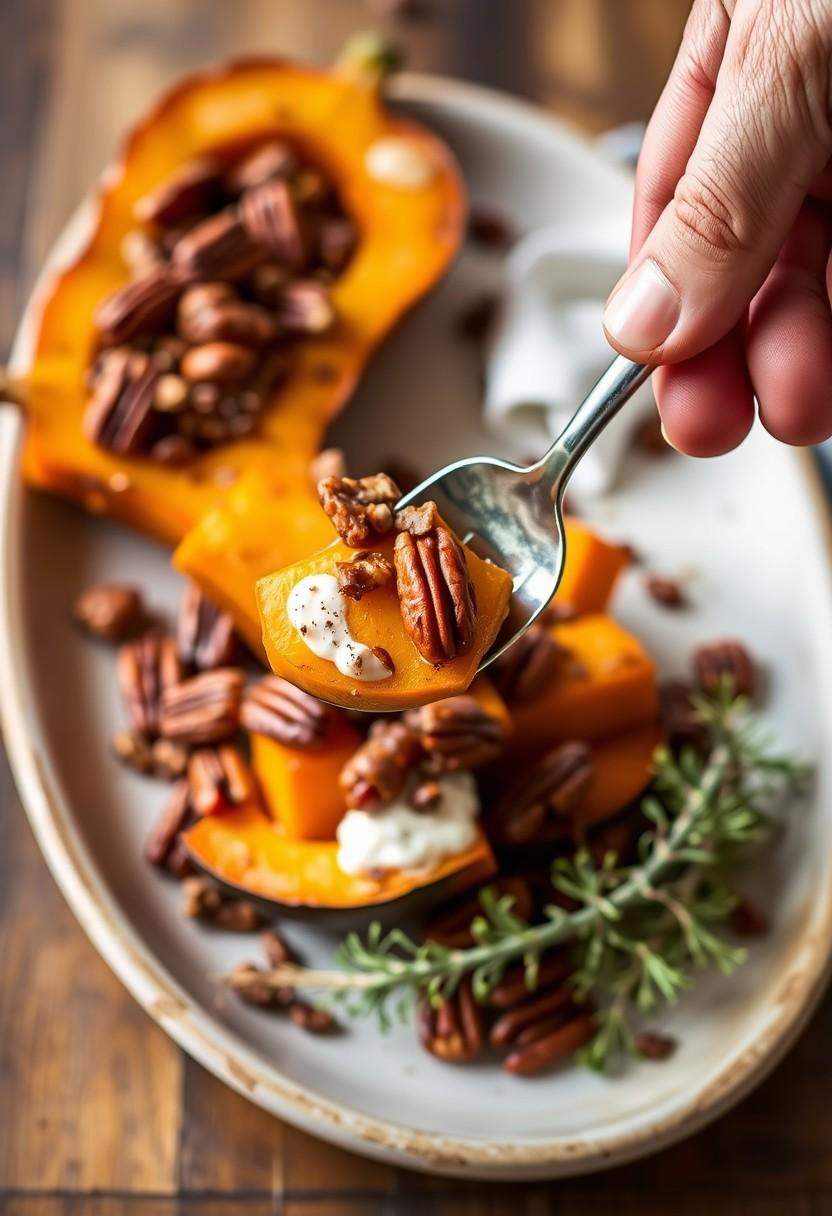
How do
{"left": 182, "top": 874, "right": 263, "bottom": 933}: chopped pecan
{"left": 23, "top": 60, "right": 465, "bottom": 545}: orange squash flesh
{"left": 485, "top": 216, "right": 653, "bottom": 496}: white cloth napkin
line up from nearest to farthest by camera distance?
{"left": 182, "top": 874, "right": 263, "bottom": 933}: chopped pecan → {"left": 23, "top": 60, "right": 465, "bottom": 545}: orange squash flesh → {"left": 485, "top": 216, "right": 653, "bottom": 496}: white cloth napkin

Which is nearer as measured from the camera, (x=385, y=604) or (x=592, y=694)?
(x=385, y=604)

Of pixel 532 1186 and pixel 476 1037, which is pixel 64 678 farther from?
pixel 532 1186

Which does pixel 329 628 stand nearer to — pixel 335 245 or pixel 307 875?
pixel 307 875

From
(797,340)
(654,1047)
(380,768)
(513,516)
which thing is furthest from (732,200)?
(654,1047)

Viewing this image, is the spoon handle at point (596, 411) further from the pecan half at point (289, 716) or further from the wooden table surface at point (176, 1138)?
the wooden table surface at point (176, 1138)

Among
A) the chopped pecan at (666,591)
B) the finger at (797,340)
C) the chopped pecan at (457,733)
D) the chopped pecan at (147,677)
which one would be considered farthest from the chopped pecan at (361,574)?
the chopped pecan at (666,591)

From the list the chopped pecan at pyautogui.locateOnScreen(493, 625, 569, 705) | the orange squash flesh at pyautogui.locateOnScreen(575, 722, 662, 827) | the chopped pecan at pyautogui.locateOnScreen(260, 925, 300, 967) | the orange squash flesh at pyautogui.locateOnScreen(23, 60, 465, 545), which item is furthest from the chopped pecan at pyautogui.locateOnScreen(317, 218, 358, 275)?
the chopped pecan at pyautogui.locateOnScreen(260, 925, 300, 967)

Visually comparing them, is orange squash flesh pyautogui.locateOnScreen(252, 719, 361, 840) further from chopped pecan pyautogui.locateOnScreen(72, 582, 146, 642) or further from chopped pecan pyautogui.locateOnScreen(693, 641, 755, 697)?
chopped pecan pyautogui.locateOnScreen(693, 641, 755, 697)
